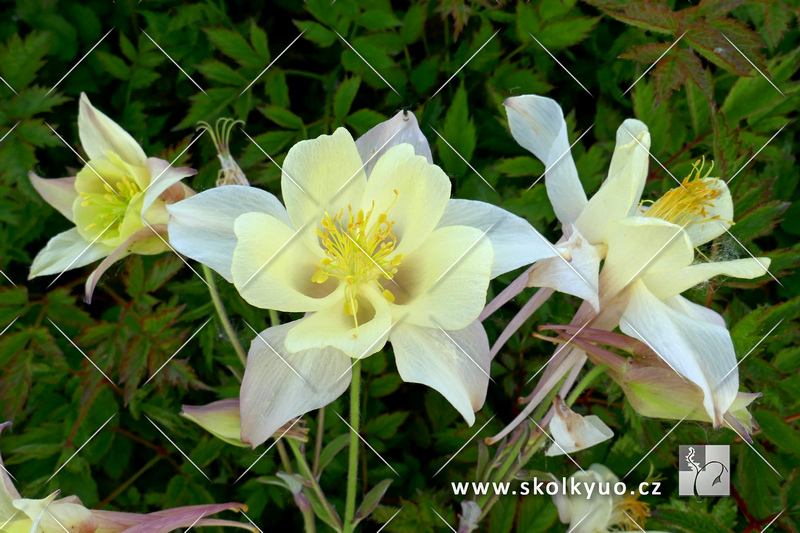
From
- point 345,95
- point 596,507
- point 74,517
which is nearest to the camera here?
point 74,517

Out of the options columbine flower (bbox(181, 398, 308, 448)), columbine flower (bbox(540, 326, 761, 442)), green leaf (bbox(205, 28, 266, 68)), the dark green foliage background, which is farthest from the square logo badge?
green leaf (bbox(205, 28, 266, 68))

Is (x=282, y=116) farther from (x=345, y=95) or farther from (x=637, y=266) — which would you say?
(x=637, y=266)

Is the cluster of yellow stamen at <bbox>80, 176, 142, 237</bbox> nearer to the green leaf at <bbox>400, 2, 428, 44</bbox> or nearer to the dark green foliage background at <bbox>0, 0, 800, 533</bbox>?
the dark green foliage background at <bbox>0, 0, 800, 533</bbox>

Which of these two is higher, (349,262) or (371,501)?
(349,262)

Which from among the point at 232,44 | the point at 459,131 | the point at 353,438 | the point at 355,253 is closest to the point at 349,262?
the point at 355,253

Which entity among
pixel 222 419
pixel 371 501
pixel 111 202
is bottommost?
pixel 371 501

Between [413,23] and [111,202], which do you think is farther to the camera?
[413,23]
